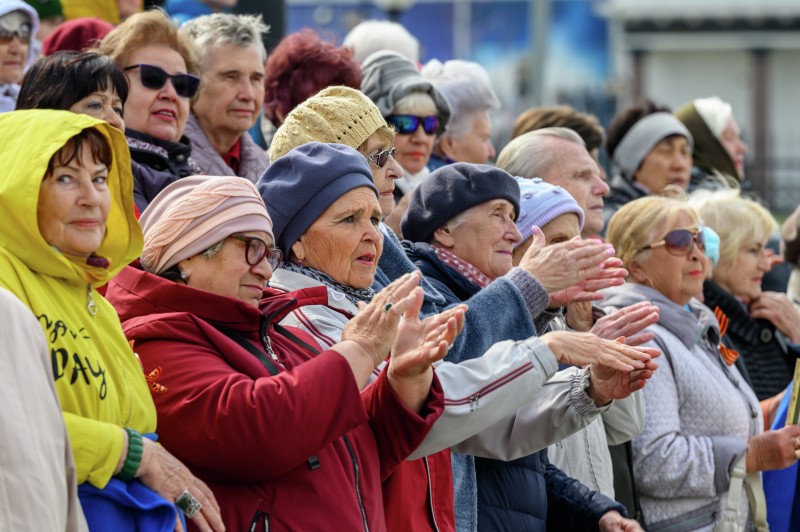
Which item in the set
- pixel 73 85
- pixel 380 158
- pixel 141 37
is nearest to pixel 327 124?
A: pixel 380 158

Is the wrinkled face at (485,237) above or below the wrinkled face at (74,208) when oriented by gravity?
below

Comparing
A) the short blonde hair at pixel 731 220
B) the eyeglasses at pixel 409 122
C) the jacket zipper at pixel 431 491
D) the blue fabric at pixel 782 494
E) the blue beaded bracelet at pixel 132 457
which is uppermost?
the blue beaded bracelet at pixel 132 457

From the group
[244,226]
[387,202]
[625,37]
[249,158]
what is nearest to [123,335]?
[244,226]

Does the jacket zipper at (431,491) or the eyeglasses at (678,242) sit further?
the eyeglasses at (678,242)

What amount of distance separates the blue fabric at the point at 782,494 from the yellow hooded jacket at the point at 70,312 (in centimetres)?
367

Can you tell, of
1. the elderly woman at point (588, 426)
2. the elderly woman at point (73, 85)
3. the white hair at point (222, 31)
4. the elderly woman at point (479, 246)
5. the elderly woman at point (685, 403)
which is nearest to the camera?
the elderly woman at point (73, 85)

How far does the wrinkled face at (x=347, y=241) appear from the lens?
4125mm

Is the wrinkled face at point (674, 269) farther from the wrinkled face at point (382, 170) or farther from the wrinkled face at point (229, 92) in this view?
the wrinkled face at point (229, 92)

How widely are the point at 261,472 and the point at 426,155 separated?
324 centimetres

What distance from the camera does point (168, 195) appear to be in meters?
3.85

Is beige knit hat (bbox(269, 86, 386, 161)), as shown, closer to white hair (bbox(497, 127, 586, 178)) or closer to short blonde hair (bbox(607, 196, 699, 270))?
white hair (bbox(497, 127, 586, 178))

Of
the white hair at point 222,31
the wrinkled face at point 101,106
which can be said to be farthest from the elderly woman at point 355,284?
the white hair at point 222,31

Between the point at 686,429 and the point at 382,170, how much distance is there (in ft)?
5.76

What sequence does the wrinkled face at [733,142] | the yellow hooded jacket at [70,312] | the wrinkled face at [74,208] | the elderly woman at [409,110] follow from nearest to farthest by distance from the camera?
the yellow hooded jacket at [70,312] < the wrinkled face at [74,208] < the elderly woman at [409,110] < the wrinkled face at [733,142]
